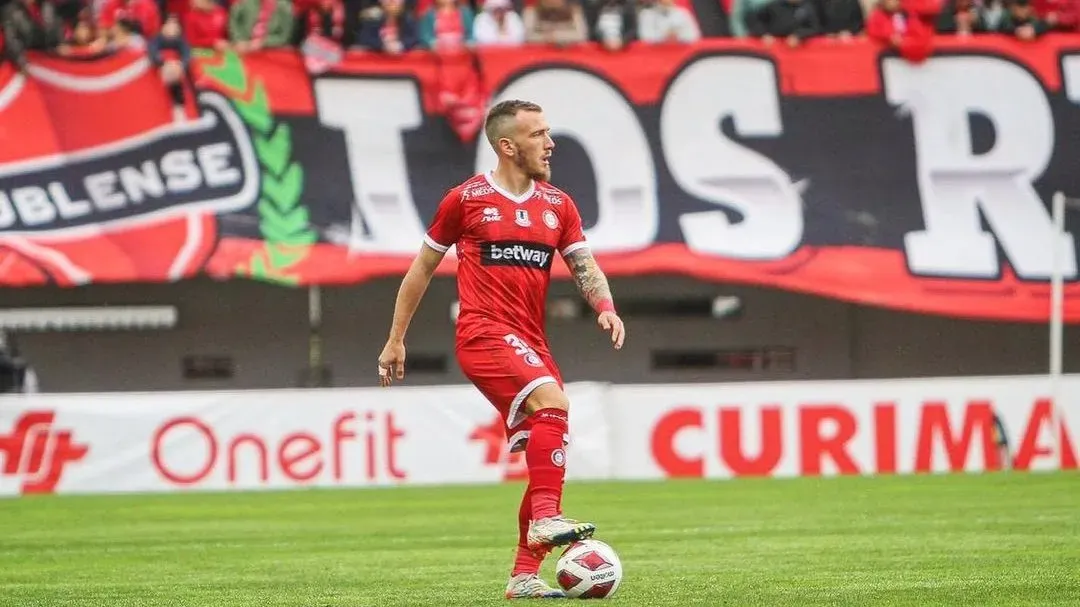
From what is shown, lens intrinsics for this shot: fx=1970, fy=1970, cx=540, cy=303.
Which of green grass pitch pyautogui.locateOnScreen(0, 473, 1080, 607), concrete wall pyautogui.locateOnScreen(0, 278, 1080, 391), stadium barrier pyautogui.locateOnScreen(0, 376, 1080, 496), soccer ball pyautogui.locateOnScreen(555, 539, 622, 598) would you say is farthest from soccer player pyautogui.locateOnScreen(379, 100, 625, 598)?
concrete wall pyautogui.locateOnScreen(0, 278, 1080, 391)

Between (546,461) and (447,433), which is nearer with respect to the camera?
(546,461)

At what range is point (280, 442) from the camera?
22.9 meters

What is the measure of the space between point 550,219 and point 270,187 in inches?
592

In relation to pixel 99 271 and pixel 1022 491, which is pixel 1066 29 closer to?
pixel 1022 491

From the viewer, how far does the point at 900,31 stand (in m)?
24.5

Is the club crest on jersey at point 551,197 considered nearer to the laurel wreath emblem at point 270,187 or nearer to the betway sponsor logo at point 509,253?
the betway sponsor logo at point 509,253

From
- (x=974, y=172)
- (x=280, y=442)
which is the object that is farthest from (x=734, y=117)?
(x=280, y=442)

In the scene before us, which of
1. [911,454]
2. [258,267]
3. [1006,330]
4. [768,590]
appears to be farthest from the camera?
[1006,330]

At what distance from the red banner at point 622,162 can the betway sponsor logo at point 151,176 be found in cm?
2

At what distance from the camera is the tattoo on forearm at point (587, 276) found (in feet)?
32.1

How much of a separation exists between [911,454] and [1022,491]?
4.44m

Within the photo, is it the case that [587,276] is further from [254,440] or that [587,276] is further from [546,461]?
[254,440]

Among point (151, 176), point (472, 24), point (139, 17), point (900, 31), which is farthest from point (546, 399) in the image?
point (139, 17)

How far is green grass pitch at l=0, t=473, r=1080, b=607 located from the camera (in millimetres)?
9508
